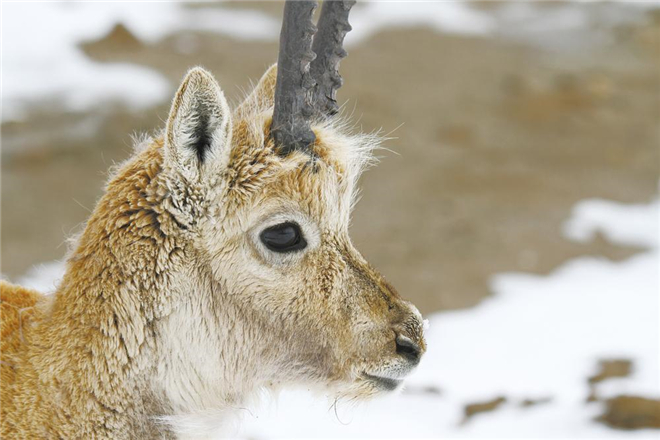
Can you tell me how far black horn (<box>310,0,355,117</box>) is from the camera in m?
3.84

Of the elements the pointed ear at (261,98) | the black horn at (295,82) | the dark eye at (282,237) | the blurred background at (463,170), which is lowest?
the dark eye at (282,237)

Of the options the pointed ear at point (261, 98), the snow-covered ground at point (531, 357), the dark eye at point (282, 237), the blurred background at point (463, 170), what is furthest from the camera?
the blurred background at point (463, 170)

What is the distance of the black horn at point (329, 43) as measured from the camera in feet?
12.6

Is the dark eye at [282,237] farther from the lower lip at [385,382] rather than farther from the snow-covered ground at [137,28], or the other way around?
the snow-covered ground at [137,28]

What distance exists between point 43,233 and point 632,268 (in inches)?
261

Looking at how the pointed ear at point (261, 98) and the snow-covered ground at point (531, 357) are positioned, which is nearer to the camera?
the pointed ear at point (261, 98)

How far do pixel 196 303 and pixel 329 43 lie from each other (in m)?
1.30

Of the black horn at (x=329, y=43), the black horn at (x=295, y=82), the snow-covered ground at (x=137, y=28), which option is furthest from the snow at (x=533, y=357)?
the snow-covered ground at (x=137, y=28)

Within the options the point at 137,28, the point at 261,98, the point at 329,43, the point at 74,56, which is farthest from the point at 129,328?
the point at 137,28

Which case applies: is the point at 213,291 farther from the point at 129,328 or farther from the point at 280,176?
the point at 280,176

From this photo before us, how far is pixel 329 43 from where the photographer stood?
390 centimetres

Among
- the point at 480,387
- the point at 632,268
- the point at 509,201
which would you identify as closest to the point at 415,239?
the point at 509,201

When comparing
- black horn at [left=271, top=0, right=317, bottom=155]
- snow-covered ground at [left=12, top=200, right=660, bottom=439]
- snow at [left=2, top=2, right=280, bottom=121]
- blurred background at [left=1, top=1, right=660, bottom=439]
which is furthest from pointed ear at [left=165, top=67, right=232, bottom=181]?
snow at [left=2, top=2, right=280, bottom=121]

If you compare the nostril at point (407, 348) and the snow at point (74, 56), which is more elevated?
the snow at point (74, 56)
